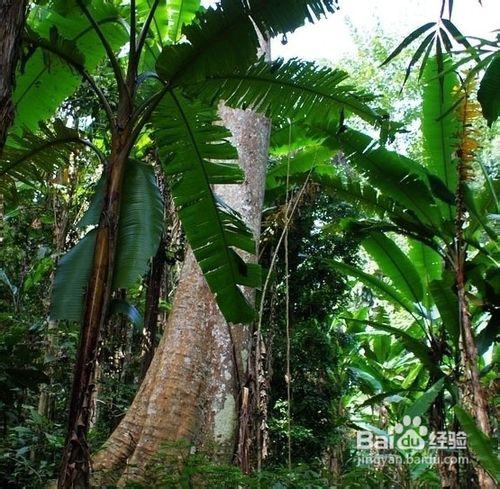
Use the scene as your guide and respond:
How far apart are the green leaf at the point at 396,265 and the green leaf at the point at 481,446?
2.01m

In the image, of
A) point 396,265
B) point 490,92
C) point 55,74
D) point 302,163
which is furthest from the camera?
point 302,163

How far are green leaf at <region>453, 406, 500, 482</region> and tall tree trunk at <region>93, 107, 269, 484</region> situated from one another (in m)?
1.36

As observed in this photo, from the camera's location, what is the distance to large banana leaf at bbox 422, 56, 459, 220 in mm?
4180

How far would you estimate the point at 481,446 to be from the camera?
10.2 feet

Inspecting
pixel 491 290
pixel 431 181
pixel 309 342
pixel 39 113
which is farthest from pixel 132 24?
pixel 309 342

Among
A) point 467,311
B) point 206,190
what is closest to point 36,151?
point 206,190

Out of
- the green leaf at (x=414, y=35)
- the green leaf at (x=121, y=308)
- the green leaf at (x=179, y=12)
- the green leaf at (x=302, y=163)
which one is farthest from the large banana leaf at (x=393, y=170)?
the green leaf at (x=414, y=35)

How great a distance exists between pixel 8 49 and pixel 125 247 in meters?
1.45

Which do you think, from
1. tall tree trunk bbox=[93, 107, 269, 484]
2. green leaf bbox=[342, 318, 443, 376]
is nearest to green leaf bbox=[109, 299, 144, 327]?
tall tree trunk bbox=[93, 107, 269, 484]

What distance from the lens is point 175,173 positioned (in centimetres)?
286

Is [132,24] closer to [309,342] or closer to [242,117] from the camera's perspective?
[242,117]

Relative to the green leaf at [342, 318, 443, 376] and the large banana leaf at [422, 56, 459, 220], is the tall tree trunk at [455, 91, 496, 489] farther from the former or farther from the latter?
the green leaf at [342, 318, 443, 376]

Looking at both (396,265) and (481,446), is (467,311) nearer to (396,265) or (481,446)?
(481,446)

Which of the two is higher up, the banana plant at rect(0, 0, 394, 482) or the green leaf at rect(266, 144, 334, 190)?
the green leaf at rect(266, 144, 334, 190)
